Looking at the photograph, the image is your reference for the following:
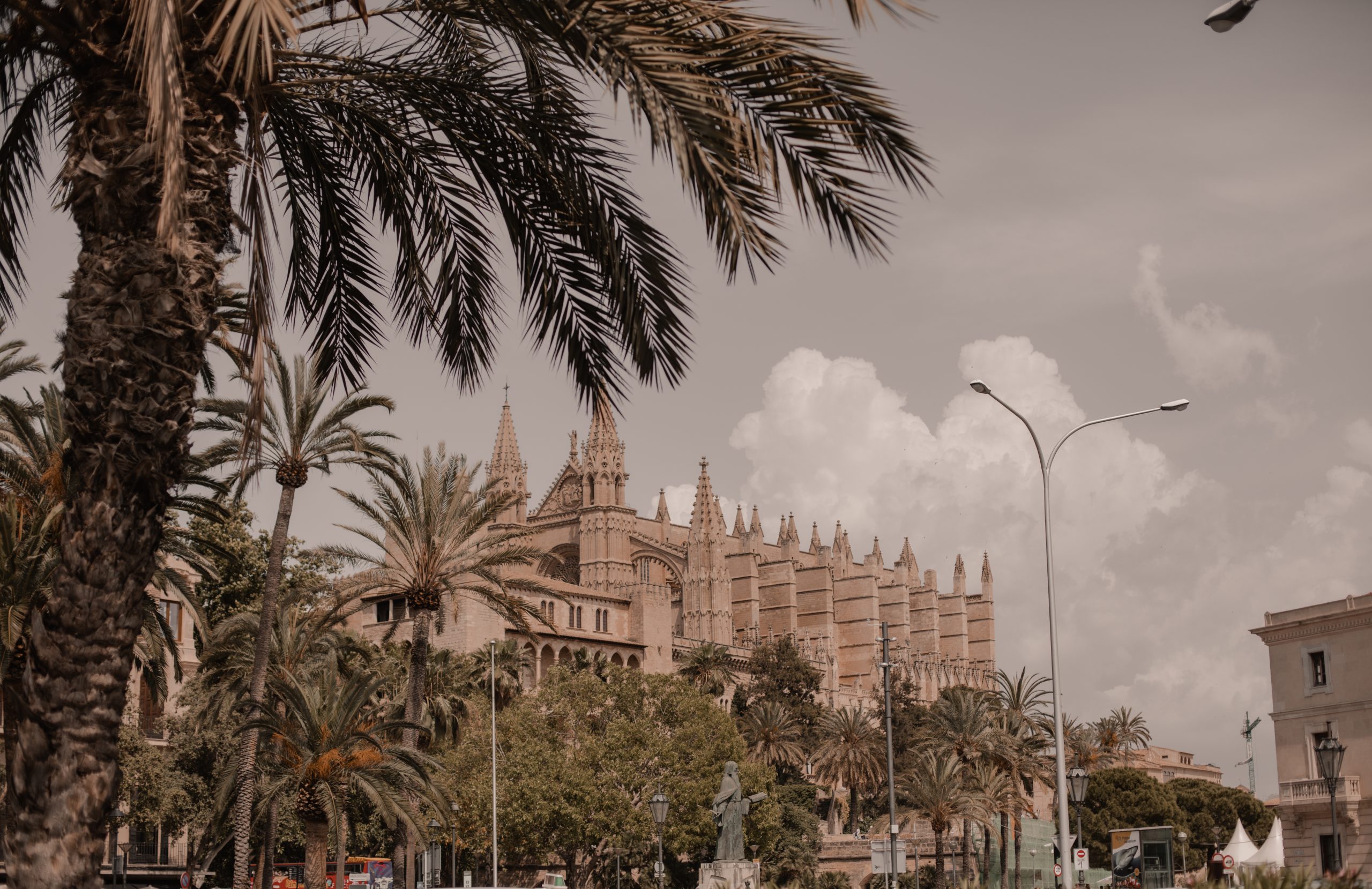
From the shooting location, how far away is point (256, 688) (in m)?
24.7

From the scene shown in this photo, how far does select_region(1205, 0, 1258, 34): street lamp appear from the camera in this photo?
9.38 m

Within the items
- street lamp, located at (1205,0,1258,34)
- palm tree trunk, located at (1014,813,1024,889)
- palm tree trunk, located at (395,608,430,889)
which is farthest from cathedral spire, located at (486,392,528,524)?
street lamp, located at (1205,0,1258,34)

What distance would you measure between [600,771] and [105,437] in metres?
39.4

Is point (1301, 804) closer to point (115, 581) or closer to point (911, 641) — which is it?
point (115, 581)

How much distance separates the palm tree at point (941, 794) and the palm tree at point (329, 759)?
27178 millimetres

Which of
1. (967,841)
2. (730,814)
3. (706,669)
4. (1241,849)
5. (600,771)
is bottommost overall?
(1241,849)

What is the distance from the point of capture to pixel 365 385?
30.9 ft

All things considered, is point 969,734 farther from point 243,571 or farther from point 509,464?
point 509,464

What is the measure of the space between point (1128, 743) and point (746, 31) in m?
84.4

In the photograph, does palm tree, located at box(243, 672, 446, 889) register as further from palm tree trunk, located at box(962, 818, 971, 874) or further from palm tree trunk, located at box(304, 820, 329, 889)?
palm tree trunk, located at box(962, 818, 971, 874)

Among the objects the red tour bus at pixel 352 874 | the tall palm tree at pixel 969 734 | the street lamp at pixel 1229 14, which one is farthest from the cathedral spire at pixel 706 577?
the street lamp at pixel 1229 14

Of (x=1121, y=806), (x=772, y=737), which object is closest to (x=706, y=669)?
(x=772, y=737)

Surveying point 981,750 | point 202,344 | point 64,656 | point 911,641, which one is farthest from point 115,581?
point 911,641

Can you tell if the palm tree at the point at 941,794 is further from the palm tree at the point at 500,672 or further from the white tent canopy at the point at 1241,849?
the palm tree at the point at 500,672
